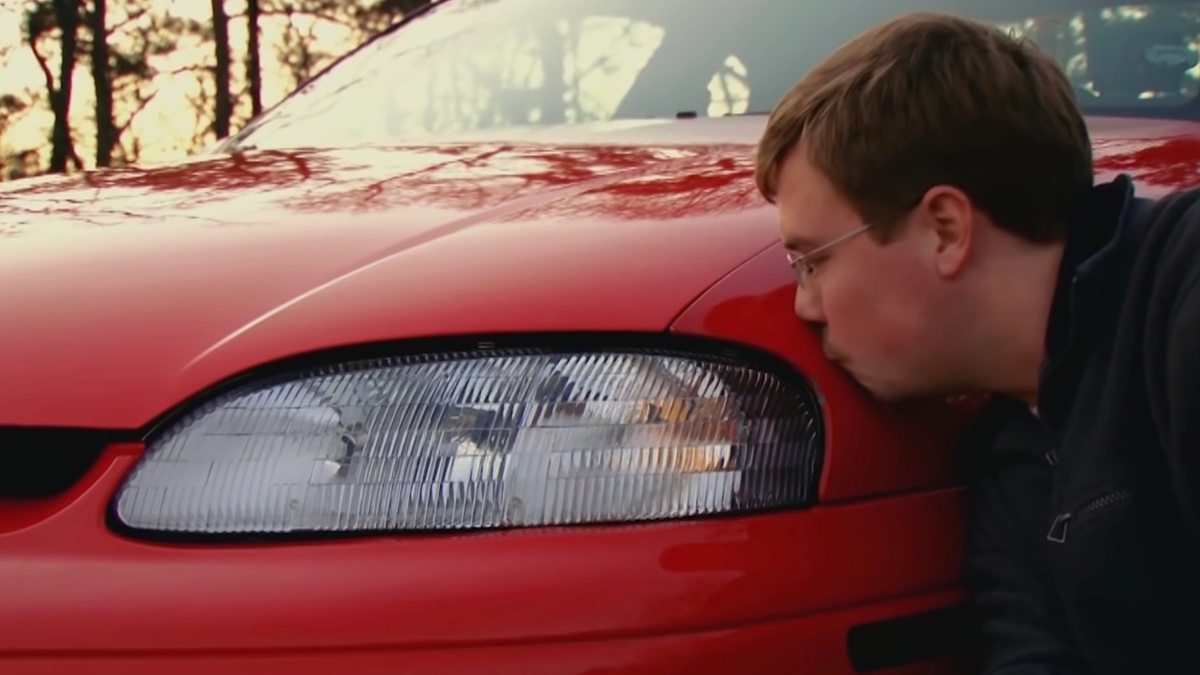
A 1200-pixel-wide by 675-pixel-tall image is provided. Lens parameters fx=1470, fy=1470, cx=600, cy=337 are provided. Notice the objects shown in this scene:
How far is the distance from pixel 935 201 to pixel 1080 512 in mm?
342

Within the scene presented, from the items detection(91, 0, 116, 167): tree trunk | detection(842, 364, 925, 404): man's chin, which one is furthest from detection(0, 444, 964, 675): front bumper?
detection(91, 0, 116, 167): tree trunk

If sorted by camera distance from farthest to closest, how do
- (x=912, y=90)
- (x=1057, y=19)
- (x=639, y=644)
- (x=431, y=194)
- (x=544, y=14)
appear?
(x=544, y=14) → (x=1057, y=19) → (x=431, y=194) → (x=912, y=90) → (x=639, y=644)

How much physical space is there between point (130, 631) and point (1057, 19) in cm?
197

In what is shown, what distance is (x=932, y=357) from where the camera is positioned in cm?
151

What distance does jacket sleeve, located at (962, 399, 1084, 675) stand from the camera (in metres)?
1.47

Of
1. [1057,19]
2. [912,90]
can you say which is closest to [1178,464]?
[912,90]

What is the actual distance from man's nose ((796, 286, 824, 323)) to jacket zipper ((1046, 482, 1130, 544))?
1.01ft

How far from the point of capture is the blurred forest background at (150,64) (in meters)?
16.5

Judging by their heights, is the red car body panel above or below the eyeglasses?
below

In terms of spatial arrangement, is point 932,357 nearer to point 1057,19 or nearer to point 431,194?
point 431,194

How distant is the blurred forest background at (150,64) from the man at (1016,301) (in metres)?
14.6

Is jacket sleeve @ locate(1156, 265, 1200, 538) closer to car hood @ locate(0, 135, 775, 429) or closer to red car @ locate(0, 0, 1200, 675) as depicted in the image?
red car @ locate(0, 0, 1200, 675)

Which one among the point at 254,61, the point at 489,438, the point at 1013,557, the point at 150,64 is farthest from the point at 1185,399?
the point at 150,64

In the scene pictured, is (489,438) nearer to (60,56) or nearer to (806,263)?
(806,263)
